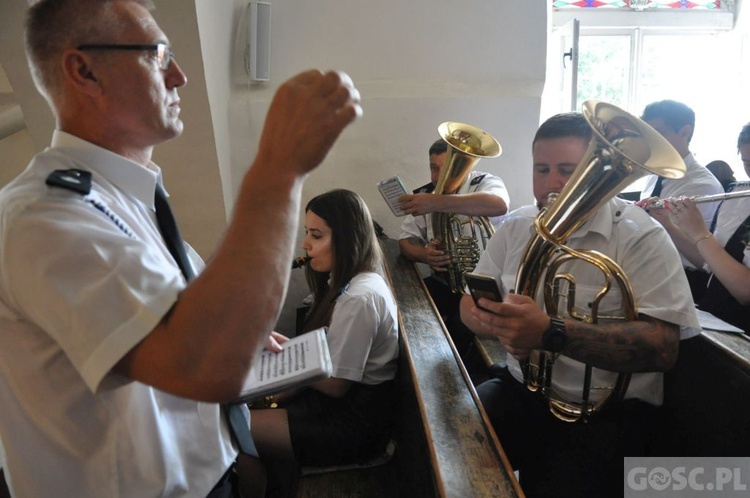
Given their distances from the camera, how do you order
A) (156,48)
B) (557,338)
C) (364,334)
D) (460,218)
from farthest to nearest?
(460,218) < (364,334) < (557,338) < (156,48)

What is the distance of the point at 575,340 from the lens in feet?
5.64

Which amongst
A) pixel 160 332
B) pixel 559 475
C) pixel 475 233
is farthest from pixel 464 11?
pixel 160 332

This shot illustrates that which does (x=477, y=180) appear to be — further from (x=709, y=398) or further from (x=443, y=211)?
(x=709, y=398)

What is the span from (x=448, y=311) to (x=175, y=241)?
2.83 m

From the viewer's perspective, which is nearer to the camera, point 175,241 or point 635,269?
point 175,241

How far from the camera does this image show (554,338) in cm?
171

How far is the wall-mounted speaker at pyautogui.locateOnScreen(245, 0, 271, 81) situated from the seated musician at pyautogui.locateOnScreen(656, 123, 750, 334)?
3028 mm

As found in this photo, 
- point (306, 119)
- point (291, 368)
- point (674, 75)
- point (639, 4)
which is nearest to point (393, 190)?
point (291, 368)

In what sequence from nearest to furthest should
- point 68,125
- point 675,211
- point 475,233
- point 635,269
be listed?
point 68,125
point 635,269
point 675,211
point 475,233

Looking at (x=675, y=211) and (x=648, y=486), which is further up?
(x=675, y=211)

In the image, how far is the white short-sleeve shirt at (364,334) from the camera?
2203 mm

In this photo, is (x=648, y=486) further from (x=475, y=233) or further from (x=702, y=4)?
(x=702, y=4)

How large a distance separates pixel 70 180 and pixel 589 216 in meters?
1.42

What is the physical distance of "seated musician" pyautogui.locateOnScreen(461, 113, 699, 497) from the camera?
1720 mm
